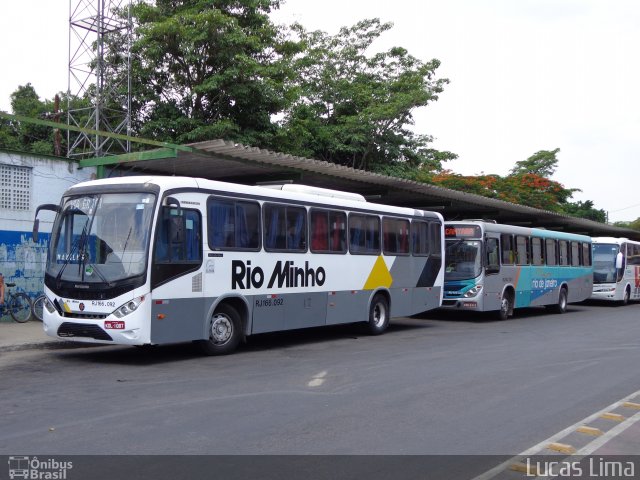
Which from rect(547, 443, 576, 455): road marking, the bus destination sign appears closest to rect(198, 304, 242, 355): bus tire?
rect(547, 443, 576, 455): road marking

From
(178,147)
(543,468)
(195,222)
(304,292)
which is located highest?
(178,147)

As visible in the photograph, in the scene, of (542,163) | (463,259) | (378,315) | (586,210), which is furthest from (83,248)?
(586,210)

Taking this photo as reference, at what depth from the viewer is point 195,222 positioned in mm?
11266

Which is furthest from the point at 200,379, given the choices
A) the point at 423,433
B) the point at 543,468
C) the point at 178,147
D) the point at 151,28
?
the point at 151,28

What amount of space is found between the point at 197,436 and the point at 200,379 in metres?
3.13

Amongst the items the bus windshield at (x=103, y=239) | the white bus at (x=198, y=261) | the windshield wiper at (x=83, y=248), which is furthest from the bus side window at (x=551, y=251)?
the windshield wiper at (x=83, y=248)

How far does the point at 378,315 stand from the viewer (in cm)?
1623

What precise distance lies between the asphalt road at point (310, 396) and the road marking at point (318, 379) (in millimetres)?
16

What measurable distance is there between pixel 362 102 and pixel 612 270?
1315cm

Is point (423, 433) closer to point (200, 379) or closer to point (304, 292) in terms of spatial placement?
point (200, 379)

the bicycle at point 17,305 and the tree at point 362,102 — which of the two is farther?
the tree at point 362,102

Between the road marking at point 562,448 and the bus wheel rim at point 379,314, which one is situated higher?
the bus wheel rim at point 379,314

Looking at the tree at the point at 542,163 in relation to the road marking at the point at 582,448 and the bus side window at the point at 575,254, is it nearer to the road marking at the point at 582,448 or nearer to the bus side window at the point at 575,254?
the bus side window at the point at 575,254

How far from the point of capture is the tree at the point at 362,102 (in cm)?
2988
